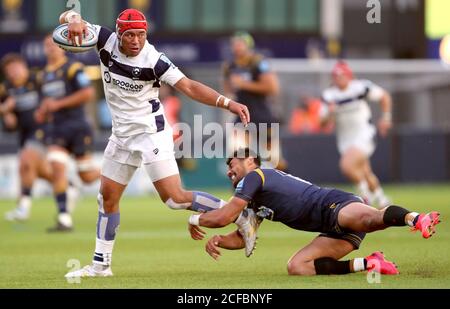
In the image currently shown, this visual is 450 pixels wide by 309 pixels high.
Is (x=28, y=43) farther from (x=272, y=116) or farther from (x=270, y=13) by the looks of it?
(x=272, y=116)

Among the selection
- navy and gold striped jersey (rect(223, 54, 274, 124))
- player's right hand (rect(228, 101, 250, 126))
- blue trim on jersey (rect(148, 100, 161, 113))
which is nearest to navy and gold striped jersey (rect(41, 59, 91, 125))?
navy and gold striped jersey (rect(223, 54, 274, 124))

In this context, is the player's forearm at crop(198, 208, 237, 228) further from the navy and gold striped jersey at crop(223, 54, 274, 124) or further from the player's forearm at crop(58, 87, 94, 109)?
the navy and gold striped jersey at crop(223, 54, 274, 124)

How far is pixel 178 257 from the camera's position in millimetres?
12453

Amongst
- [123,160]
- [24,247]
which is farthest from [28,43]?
[123,160]

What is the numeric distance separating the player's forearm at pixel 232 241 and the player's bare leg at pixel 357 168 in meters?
Answer: 9.49

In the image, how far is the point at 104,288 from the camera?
959cm

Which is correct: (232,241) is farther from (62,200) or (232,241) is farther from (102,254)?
(62,200)

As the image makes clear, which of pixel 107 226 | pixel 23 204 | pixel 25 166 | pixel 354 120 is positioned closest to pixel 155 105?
pixel 107 226

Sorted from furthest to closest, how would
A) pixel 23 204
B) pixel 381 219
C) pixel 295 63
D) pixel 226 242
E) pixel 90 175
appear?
pixel 295 63, pixel 23 204, pixel 90 175, pixel 226 242, pixel 381 219

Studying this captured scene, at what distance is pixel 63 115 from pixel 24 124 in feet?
7.20
